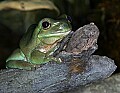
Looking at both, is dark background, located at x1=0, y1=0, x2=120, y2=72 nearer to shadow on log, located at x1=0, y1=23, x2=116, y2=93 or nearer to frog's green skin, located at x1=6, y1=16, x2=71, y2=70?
frog's green skin, located at x1=6, y1=16, x2=71, y2=70

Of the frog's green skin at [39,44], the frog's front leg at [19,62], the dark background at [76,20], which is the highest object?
the frog's green skin at [39,44]

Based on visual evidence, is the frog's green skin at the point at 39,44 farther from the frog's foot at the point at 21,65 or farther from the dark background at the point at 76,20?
the dark background at the point at 76,20

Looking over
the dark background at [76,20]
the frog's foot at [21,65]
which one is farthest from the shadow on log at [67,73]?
the dark background at [76,20]

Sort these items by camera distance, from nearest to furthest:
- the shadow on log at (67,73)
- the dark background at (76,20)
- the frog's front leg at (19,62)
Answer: the shadow on log at (67,73) < the frog's front leg at (19,62) < the dark background at (76,20)

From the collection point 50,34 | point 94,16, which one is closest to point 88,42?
point 50,34

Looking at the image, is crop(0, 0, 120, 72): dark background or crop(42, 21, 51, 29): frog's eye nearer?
crop(42, 21, 51, 29): frog's eye

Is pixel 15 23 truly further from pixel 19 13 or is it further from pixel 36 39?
pixel 36 39

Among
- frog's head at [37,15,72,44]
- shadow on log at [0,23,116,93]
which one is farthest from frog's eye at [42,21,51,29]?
shadow on log at [0,23,116,93]

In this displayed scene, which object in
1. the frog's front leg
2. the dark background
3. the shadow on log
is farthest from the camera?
the dark background

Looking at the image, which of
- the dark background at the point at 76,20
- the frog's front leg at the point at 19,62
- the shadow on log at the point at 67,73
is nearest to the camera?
the shadow on log at the point at 67,73
